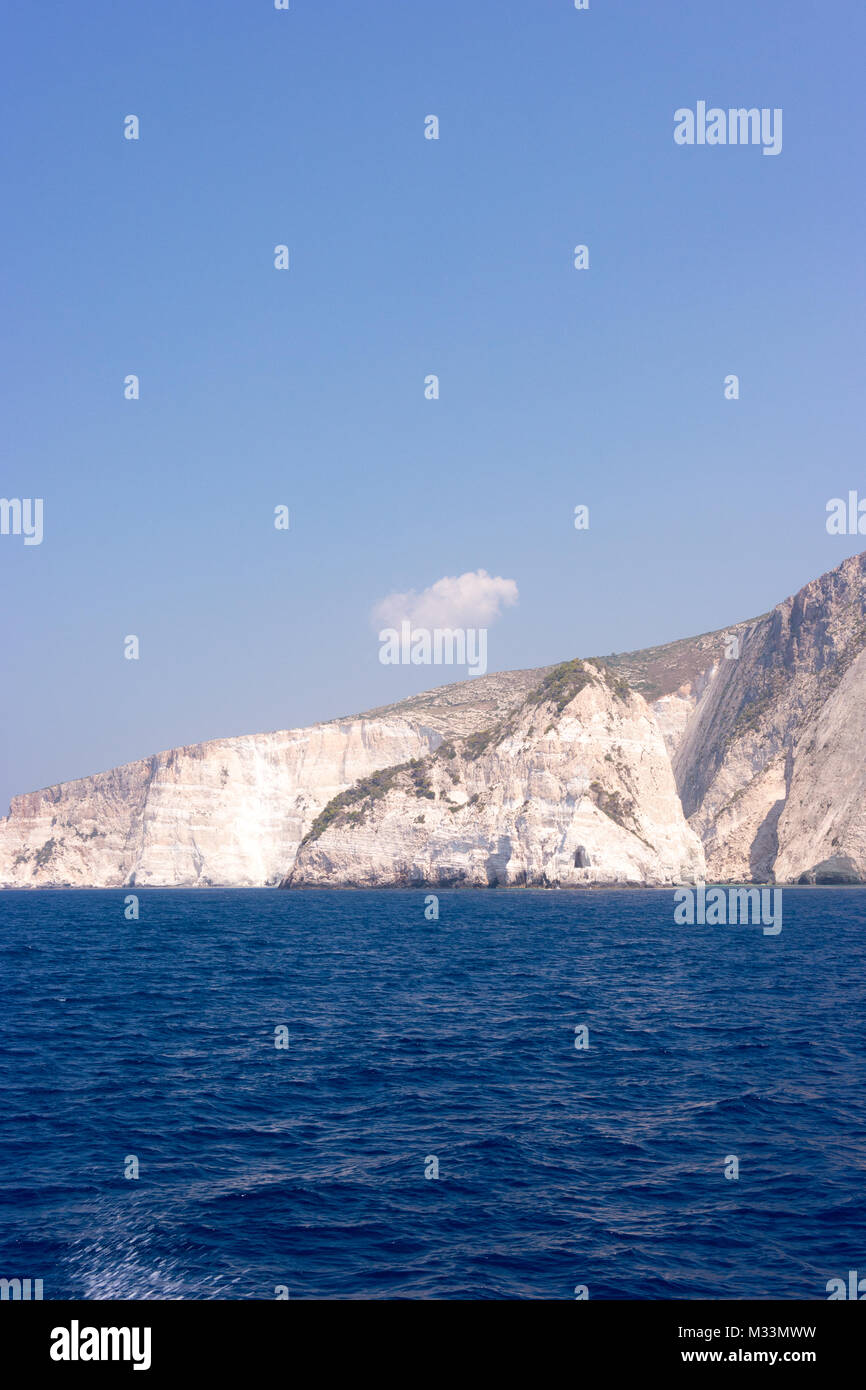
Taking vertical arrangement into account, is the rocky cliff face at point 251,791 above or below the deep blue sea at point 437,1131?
above

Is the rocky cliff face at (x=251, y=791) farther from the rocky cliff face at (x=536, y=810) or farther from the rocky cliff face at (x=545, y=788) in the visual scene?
the rocky cliff face at (x=536, y=810)

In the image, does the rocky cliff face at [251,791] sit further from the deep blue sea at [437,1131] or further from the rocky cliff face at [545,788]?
the deep blue sea at [437,1131]

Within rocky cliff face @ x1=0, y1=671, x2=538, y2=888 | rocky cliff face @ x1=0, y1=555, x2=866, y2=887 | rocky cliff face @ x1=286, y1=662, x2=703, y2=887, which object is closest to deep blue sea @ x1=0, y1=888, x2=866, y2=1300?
rocky cliff face @ x1=286, y1=662, x2=703, y2=887

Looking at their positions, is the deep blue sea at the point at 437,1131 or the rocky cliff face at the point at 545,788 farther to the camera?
the rocky cliff face at the point at 545,788

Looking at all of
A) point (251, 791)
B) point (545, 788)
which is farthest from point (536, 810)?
point (251, 791)

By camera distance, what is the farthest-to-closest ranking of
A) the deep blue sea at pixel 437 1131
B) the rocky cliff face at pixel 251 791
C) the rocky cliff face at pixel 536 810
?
the rocky cliff face at pixel 251 791 → the rocky cliff face at pixel 536 810 → the deep blue sea at pixel 437 1131

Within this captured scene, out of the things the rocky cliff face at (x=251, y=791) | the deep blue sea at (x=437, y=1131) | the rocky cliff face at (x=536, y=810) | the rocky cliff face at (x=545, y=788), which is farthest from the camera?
the rocky cliff face at (x=251, y=791)

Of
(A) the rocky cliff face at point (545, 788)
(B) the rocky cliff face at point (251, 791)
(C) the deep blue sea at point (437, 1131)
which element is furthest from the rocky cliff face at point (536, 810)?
(C) the deep blue sea at point (437, 1131)
